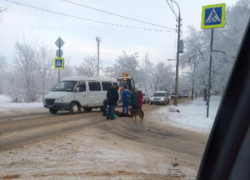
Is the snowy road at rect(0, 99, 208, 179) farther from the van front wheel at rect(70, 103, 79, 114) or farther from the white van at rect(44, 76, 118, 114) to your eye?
the van front wheel at rect(70, 103, 79, 114)

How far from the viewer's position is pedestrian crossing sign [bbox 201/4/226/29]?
34.0ft

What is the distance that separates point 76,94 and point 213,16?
27.7 feet

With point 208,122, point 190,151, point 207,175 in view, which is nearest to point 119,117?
point 208,122

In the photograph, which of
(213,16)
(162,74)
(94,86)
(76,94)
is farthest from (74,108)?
(162,74)

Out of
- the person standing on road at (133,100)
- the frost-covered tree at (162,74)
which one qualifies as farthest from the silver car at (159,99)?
the frost-covered tree at (162,74)

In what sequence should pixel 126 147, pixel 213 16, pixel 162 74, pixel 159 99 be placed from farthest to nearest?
pixel 162 74, pixel 159 99, pixel 213 16, pixel 126 147

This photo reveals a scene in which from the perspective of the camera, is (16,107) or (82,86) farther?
(16,107)

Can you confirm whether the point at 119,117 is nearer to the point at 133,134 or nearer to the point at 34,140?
the point at 133,134

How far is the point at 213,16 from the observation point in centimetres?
1047

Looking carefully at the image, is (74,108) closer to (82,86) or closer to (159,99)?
(82,86)

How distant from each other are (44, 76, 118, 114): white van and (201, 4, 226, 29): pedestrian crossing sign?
7798 mm

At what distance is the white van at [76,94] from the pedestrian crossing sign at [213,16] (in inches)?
307

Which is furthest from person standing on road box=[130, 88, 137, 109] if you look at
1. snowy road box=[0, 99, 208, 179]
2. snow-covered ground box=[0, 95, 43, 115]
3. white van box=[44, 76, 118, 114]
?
snow-covered ground box=[0, 95, 43, 115]

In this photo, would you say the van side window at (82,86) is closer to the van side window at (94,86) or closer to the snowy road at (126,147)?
the van side window at (94,86)
